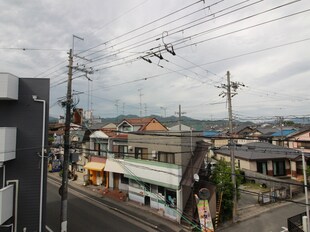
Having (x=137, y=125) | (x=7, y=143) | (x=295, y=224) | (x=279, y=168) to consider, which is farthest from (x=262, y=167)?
(x=7, y=143)

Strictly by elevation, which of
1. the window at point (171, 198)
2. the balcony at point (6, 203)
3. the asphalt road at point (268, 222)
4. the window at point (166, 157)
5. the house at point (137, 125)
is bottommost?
the asphalt road at point (268, 222)

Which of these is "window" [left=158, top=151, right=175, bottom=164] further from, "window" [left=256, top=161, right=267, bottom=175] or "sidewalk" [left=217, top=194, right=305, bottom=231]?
"window" [left=256, top=161, right=267, bottom=175]

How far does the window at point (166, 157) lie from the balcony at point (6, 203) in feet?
41.1

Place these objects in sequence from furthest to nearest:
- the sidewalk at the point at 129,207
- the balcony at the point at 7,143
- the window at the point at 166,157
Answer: the window at the point at 166,157 → the sidewalk at the point at 129,207 → the balcony at the point at 7,143

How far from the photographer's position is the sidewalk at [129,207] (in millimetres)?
18000

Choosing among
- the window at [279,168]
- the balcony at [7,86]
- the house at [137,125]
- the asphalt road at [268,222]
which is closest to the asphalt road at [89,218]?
the asphalt road at [268,222]

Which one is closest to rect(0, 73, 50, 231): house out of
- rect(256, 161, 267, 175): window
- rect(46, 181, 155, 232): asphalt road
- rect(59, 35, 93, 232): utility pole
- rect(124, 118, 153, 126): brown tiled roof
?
rect(59, 35, 93, 232): utility pole

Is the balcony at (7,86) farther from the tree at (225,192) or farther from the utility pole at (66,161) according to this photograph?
the tree at (225,192)

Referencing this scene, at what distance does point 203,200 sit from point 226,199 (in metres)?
3.76

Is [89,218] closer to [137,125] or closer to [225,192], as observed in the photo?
[225,192]

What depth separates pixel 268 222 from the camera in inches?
738

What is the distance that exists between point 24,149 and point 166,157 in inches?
476

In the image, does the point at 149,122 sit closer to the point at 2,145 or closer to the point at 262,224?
the point at 262,224

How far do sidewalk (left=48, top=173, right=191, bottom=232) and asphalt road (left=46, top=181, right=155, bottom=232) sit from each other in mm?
917
